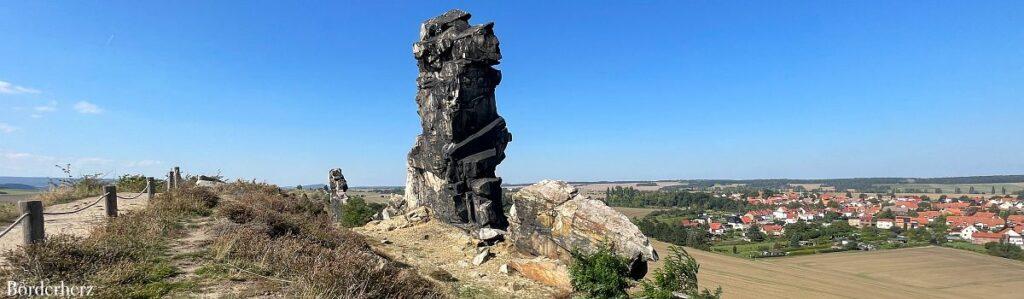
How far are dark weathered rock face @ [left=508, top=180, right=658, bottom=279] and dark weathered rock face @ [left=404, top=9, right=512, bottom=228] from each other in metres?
4.46

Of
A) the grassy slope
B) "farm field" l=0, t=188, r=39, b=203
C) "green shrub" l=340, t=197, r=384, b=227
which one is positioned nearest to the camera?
the grassy slope

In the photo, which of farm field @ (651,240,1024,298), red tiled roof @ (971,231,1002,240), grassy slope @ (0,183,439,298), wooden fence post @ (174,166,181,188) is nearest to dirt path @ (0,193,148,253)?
grassy slope @ (0,183,439,298)

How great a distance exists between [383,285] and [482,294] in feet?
14.6

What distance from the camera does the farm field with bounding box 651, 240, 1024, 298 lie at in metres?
20.3

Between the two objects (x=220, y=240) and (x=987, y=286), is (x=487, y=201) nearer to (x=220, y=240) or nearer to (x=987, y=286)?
(x=220, y=240)

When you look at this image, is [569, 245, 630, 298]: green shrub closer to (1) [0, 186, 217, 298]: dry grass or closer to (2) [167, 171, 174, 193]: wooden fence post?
(1) [0, 186, 217, 298]: dry grass

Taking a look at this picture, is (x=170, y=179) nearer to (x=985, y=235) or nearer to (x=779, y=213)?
(x=985, y=235)

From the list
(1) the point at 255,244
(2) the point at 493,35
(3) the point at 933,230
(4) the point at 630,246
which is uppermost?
(2) the point at 493,35

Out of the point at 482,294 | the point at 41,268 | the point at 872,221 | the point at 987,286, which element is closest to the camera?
the point at 41,268

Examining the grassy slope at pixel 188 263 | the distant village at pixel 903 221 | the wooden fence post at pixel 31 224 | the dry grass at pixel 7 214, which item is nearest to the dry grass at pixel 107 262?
the grassy slope at pixel 188 263

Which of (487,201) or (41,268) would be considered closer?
(41,268)

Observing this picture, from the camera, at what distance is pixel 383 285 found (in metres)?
7.32

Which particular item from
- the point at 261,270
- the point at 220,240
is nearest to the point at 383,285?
the point at 261,270

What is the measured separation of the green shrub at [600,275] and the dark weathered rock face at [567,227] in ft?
2.94
